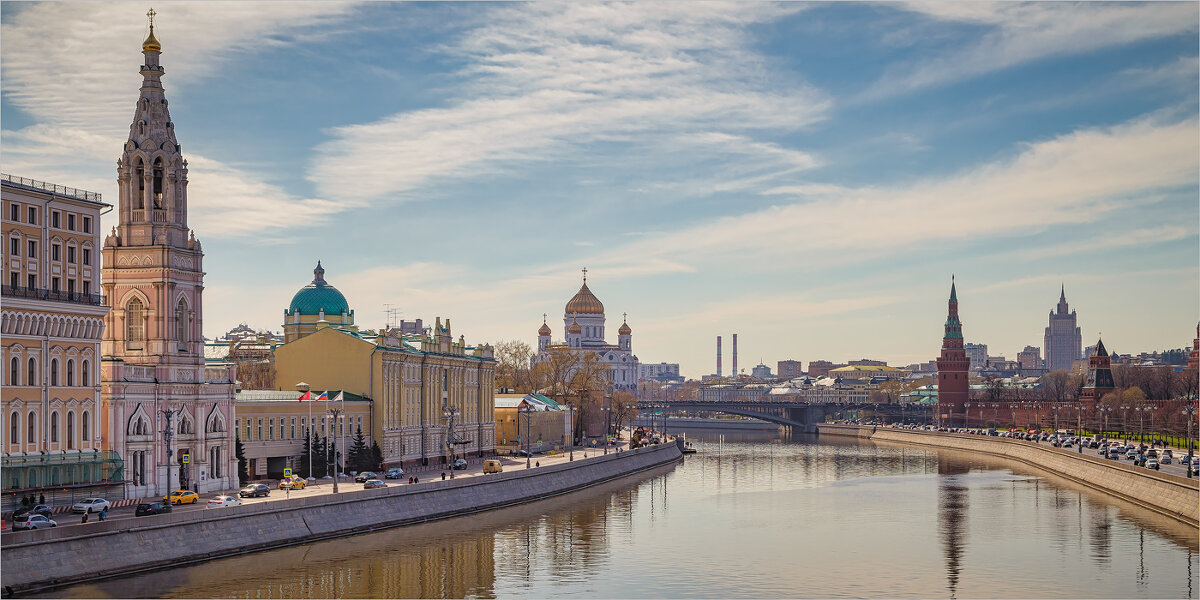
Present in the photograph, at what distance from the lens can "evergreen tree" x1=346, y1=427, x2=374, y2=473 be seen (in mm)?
81875

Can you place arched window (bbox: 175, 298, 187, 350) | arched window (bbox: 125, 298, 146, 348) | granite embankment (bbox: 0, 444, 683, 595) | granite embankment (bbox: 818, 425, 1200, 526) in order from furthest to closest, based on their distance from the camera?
granite embankment (bbox: 818, 425, 1200, 526)
arched window (bbox: 175, 298, 187, 350)
arched window (bbox: 125, 298, 146, 348)
granite embankment (bbox: 0, 444, 683, 595)

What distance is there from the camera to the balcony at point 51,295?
5553cm

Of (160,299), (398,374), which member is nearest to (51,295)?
(160,299)

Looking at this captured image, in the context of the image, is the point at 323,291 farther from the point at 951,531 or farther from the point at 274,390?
the point at 951,531

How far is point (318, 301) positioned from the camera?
97.3 meters

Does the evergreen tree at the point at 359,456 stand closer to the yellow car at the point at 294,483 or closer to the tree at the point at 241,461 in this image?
the tree at the point at 241,461

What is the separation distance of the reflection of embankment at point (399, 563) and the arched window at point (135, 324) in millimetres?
14485

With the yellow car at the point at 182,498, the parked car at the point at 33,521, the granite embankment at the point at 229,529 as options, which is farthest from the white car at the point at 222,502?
the parked car at the point at 33,521

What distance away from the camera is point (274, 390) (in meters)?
85.8

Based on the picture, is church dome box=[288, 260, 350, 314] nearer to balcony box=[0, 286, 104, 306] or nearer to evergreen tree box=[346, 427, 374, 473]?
evergreen tree box=[346, 427, 374, 473]

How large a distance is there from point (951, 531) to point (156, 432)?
4005 cm

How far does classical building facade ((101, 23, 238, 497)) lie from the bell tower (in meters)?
0.05

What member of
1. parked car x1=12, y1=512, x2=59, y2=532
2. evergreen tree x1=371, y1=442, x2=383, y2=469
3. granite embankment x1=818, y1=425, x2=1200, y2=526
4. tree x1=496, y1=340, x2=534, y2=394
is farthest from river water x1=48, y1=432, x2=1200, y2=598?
tree x1=496, y1=340, x2=534, y2=394

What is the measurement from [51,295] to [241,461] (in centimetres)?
1818
